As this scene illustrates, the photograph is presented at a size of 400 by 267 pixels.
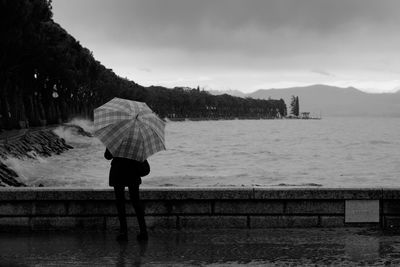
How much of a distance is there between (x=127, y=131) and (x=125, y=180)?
70cm

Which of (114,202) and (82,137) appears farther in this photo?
(82,137)

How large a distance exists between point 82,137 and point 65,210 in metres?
60.0

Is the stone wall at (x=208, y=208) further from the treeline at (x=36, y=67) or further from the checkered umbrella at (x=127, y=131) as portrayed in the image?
the treeline at (x=36, y=67)

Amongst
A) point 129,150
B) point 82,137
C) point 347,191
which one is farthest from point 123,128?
point 82,137

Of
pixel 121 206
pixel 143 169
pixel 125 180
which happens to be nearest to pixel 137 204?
pixel 121 206

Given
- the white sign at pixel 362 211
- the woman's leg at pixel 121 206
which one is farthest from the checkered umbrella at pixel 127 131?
the white sign at pixel 362 211

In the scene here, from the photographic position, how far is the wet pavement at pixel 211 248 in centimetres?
705

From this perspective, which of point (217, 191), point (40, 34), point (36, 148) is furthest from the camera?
point (40, 34)

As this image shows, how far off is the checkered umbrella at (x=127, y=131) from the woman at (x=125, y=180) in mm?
227

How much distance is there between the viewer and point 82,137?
6775cm

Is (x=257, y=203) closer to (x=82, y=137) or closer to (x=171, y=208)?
(x=171, y=208)

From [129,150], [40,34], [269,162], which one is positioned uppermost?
[40,34]

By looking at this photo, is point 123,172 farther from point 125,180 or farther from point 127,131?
point 127,131

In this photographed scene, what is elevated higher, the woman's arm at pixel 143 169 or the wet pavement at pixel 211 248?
the woman's arm at pixel 143 169
